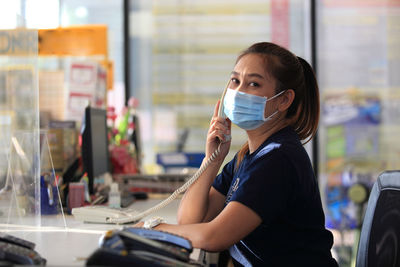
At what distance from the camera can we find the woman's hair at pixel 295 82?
1.70 m

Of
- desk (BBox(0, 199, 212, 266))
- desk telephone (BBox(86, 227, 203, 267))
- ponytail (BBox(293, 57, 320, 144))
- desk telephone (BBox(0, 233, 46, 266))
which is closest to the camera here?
desk telephone (BBox(86, 227, 203, 267))

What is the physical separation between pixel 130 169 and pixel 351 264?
6.15 ft

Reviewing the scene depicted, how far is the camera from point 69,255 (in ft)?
4.68

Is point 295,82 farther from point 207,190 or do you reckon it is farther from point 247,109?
point 207,190

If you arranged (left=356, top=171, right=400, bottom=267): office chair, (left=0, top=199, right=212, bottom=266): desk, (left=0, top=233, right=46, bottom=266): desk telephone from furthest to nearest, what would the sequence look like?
(left=356, top=171, right=400, bottom=267): office chair → (left=0, top=199, right=212, bottom=266): desk → (left=0, top=233, right=46, bottom=266): desk telephone

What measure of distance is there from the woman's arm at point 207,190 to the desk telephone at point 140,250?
595 mm

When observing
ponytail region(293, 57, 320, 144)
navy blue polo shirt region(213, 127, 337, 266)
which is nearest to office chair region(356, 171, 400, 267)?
navy blue polo shirt region(213, 127, 337, 266)

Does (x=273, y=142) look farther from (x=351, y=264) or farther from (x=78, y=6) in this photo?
(x=78, y=6)

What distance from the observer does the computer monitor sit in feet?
7.74

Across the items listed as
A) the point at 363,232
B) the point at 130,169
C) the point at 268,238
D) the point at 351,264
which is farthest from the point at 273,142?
the point at 351,264

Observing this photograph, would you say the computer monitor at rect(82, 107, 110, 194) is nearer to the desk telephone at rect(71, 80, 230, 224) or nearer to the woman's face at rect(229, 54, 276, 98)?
the desk telephone at rect(71, 80, 230, 224)

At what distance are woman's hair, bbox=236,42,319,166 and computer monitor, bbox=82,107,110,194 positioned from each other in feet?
2.66

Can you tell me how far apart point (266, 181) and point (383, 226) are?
415 millimetres

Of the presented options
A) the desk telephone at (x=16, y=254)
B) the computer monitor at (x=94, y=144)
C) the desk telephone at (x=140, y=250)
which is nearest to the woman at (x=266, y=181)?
the desk telephone at (x=140, y=250)
